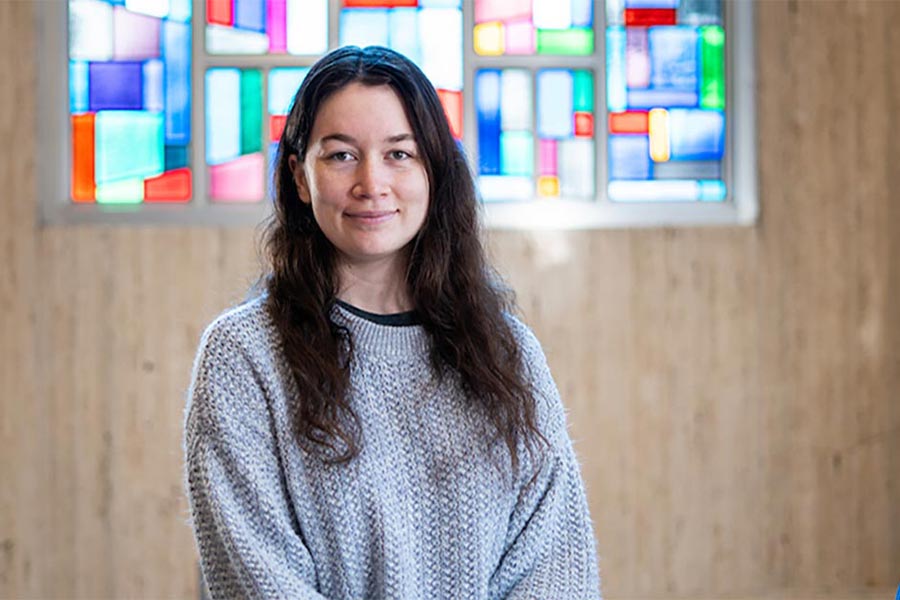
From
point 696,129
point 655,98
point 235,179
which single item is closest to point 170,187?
point 235,179

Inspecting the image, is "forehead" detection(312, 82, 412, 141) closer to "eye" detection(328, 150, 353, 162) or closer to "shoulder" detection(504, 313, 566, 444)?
"eye" detection(328, 150, 353, 162)

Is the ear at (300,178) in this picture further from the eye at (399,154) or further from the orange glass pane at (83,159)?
the orange glass pane at (83,159)

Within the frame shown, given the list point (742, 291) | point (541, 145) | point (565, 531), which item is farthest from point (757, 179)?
point (565, 531)

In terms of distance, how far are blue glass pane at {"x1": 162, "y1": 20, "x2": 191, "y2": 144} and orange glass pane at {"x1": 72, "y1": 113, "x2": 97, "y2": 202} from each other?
0.84ft

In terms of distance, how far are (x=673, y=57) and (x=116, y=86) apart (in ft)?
6.06

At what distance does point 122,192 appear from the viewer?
169 inches

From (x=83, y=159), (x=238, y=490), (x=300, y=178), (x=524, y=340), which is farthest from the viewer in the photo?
(x=83, y=159)

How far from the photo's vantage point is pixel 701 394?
434cm

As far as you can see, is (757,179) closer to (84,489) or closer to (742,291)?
(742,291)

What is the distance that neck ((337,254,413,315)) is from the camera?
6.04ft

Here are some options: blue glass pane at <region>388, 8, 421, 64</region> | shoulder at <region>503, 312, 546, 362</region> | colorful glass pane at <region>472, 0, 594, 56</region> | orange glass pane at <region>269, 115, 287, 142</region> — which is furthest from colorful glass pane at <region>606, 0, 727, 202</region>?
shoulder at <region>503, 312, 546, 362</region>

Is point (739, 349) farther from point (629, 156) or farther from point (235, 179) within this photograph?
point (235, 179)

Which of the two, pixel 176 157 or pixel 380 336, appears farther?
pixel 176 157

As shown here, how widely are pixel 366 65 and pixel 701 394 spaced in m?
2.80
